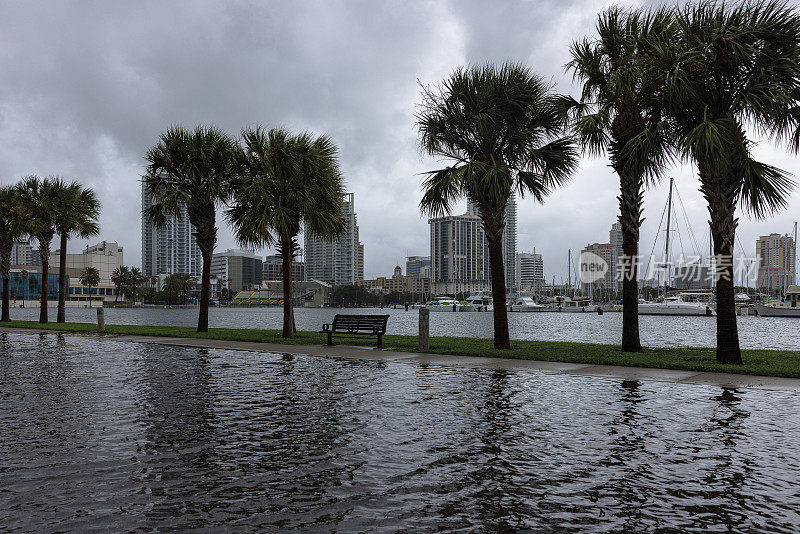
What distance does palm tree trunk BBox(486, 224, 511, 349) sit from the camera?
20.3 meters

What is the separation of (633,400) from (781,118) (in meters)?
9.79

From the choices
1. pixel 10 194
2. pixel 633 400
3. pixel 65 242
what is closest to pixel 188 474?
pixel 633 400

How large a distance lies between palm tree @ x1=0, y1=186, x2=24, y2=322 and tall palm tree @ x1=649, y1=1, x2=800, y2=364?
40.1 meters

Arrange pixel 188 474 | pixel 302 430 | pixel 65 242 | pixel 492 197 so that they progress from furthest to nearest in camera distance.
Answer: pixel 65 242 → pixel 492 197 → pixel 302 430 → pixel 188 474

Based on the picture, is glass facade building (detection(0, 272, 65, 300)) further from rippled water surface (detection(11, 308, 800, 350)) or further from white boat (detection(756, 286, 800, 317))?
white boat (detection(756, 286, 800, 317))

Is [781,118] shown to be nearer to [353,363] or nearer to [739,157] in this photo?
[739,157]

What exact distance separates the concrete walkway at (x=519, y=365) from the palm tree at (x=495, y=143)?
2716 mm

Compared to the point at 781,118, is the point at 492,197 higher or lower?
lower

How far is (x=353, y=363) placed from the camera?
1714cm

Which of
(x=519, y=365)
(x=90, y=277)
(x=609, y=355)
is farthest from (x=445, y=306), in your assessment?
(x=519, y=365)

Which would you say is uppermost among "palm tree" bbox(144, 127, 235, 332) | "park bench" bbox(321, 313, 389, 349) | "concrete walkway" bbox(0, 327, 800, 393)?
"palm tree" bbox(144, 127, 235, 332)

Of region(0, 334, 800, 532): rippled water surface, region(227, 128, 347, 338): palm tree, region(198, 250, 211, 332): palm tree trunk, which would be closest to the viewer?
region(0, 334, 800, 532): rippled water surface

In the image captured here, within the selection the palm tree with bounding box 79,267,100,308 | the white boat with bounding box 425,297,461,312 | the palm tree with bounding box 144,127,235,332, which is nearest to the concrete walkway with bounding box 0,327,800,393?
the palm tree with bounding box 144,127,235,332

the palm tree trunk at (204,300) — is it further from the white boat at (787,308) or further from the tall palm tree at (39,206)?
the white boat at (787,308)
